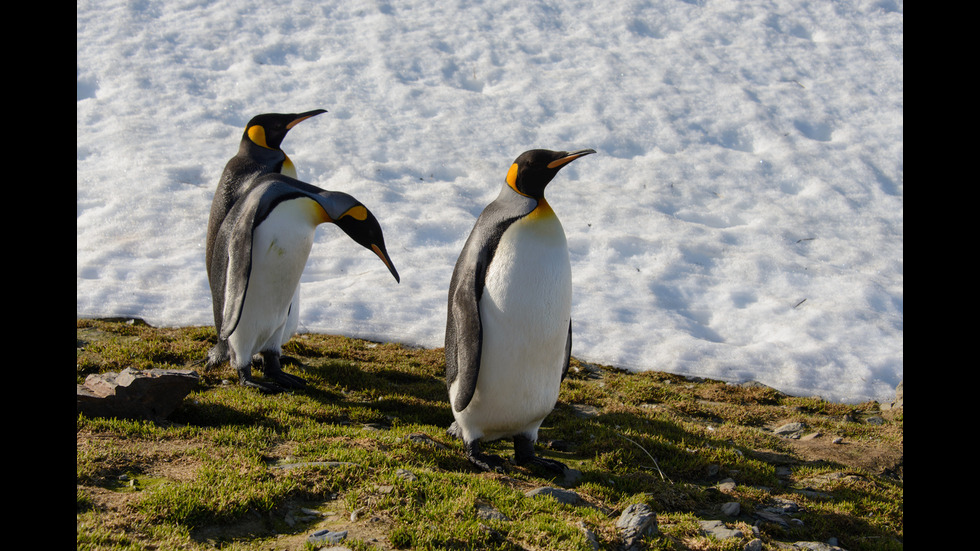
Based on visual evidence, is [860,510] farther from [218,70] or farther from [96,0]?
[96,0]

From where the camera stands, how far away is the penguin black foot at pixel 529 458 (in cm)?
404

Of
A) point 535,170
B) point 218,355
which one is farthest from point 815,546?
point 218,355

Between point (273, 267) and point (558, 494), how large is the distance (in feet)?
9.27

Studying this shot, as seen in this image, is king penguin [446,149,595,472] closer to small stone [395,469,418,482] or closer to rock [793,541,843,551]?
small stone [395,469,418,482]

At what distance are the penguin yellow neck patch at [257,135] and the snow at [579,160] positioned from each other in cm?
193

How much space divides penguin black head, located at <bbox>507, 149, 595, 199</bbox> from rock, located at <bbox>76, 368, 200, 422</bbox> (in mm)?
2316

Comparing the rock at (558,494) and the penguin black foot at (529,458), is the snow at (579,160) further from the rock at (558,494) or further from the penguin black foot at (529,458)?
the rock at (558,494)

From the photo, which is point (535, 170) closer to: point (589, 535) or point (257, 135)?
point (589, 535)

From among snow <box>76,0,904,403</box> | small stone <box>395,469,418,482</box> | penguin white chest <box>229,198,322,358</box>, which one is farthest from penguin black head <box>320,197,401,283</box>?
small stone <box>395,469,418,482</box>

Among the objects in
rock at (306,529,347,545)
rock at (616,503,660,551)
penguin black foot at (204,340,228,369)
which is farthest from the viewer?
penguin black foot at (204,340,228,369)

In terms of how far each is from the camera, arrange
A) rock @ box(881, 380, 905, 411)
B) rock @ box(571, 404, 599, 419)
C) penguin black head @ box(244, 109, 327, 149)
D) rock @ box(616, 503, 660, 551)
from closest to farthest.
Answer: rock @ box(616, 503, 660, 551) → rock @ box(571, 404, 599, 419) → rock @ box(881, 380, 905, 411) → penguin black head @ box(244, 109, 327, 149)

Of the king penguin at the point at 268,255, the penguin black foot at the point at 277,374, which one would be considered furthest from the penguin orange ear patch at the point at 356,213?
the penguin black foot at the point at 277,374

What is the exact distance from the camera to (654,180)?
35.7ft

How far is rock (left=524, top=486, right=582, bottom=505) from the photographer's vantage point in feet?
11.5
